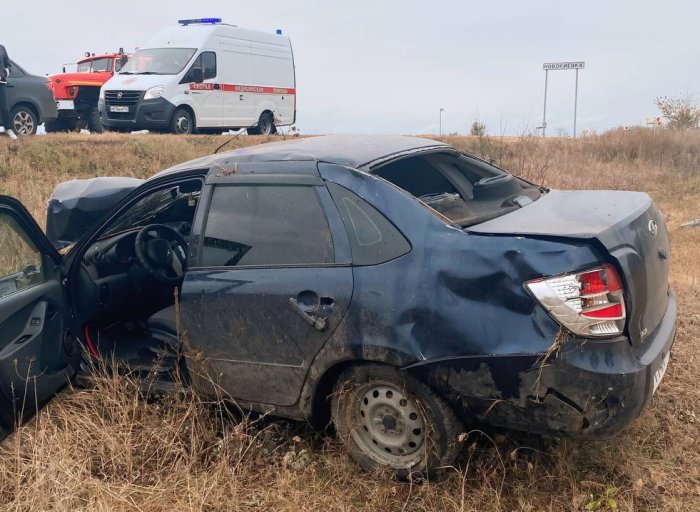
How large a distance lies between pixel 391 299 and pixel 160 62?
42.9 feet

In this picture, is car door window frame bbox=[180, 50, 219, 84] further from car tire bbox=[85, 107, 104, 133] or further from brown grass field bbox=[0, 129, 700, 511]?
brown grass field bbox=[0, 129, 700, 511]

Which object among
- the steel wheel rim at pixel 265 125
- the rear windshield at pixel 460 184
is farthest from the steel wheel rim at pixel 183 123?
the rear windshield at pixel 460 184

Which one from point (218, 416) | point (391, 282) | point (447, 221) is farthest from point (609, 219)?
point (218, 416)

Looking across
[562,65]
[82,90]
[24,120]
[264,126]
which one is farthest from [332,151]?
[562,65]

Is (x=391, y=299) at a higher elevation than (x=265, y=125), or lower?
lower

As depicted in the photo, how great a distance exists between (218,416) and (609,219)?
91.4 inches

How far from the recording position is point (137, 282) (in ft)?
13.9

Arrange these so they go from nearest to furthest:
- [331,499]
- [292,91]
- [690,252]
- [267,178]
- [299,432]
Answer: [331,499], [267,178], [299,432], [690,252], [292,91]

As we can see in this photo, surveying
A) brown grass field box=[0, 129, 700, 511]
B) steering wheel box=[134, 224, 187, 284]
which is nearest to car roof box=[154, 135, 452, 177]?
steering wheel box=[134, 224, 187, 284]

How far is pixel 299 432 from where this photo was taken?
3.41 metres

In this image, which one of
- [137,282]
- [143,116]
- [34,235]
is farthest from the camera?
[143,116]

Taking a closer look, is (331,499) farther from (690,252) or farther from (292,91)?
(292,91)

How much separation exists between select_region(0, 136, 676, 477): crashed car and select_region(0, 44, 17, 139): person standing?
9.82 metres

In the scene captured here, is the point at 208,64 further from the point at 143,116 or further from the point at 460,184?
the point at 460,184
